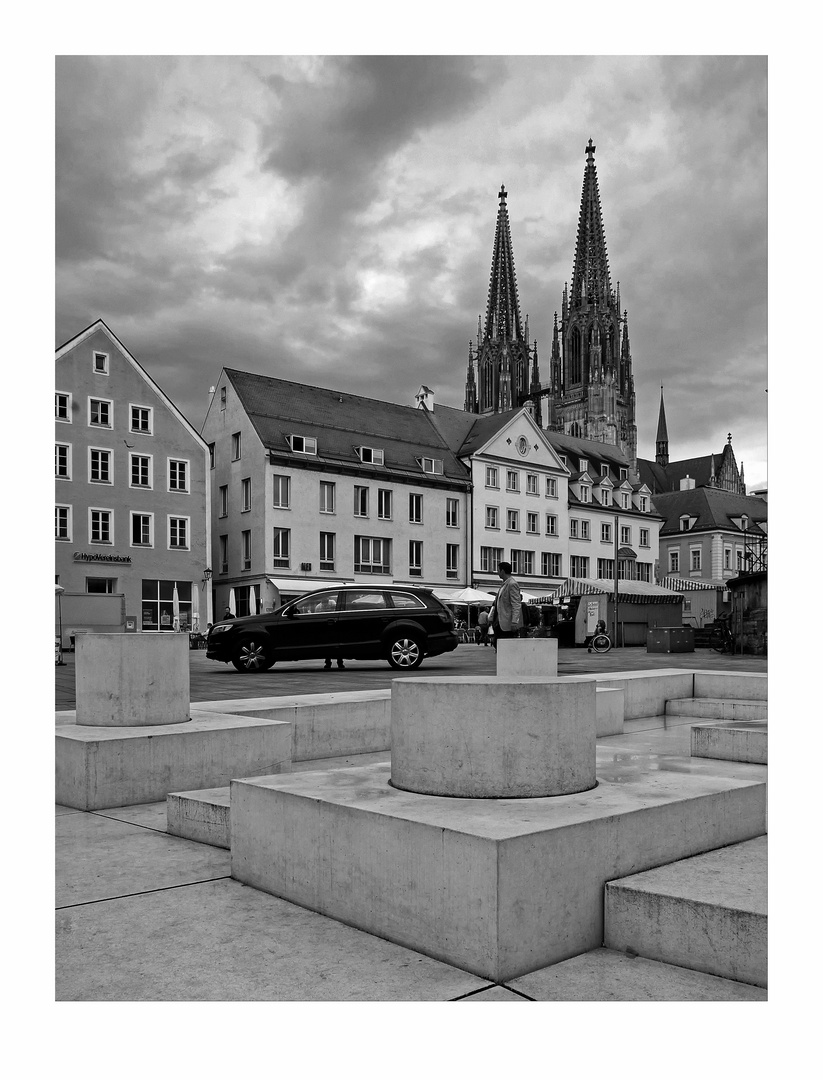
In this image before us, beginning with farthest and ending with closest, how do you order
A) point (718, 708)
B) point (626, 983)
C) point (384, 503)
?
point (384, 503) → point (718, 708) → point (626, 983)

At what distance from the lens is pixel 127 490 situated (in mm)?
43875

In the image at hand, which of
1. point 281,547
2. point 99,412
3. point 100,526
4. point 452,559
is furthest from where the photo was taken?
point 452,559

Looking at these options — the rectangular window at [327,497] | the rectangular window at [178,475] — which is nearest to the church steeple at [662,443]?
the rectangular window at [327,497]

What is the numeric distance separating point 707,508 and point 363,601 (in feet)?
219

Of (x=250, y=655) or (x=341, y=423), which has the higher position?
(x=341, y=423)

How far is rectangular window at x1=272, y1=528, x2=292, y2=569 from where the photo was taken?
48.8 meters

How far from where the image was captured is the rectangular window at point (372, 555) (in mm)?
52625

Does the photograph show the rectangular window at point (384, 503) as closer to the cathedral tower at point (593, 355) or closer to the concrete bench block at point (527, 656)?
the concrete bench block at point (527, 656)

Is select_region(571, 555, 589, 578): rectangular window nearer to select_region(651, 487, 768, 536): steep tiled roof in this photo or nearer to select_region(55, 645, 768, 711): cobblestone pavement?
select_region(651, 487, 768, 536): steep tiled roof

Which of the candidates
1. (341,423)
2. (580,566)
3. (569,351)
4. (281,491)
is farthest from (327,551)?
(569,351)

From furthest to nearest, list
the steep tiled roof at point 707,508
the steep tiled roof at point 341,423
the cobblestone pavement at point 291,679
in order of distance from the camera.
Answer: the steep tiled roof at point 707,508 < the steep tiled roof at point 341,423 < the cobblestone pavement at point 291,679

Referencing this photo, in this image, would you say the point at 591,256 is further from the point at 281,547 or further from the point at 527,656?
the point at 527,656

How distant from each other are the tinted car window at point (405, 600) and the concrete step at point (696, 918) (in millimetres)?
15564
